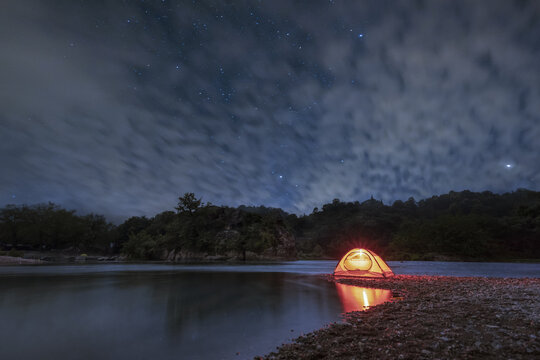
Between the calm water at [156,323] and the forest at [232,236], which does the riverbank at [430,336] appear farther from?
the forest at [232,236]

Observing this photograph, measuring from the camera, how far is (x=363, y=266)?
1747 cm

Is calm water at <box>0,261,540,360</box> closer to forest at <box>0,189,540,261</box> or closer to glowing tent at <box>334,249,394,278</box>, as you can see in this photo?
glowing tent at <box>334,249,394,278</box>

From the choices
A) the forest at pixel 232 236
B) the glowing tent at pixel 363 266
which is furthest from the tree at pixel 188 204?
the glowing tent at pixel 363 266

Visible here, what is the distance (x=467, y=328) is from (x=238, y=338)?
179 inches

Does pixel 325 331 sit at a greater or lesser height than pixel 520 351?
lesser

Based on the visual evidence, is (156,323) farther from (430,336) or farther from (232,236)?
(232,236)

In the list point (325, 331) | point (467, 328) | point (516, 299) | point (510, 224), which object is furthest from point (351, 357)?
point (510, 224)

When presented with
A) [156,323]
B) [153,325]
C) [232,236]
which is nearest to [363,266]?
[156,323]

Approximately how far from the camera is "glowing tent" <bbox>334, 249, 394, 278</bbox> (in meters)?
16.9

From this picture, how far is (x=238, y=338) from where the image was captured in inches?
186

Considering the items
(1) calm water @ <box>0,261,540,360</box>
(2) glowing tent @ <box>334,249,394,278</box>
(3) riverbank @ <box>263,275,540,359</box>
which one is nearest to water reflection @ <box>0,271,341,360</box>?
(1) calm water @ <box>0,261,540,360</box>

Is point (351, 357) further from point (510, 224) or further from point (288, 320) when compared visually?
point (510, 224)

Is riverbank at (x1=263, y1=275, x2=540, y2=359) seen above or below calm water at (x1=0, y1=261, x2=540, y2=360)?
above

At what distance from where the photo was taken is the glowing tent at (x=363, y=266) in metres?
16.9
